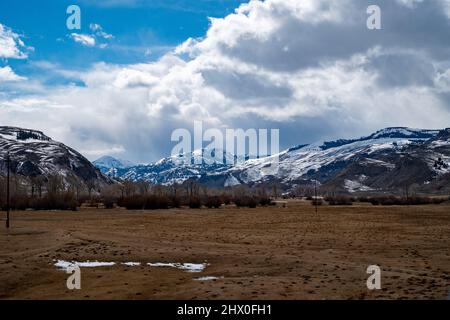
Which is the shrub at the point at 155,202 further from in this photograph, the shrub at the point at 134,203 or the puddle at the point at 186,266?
the puddle at the point at 186,266

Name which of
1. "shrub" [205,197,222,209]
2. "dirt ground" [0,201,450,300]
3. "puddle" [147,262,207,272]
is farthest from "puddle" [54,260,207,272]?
"shrub" [205,197,222,209]

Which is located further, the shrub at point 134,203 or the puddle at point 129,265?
the shrub at point 134,203

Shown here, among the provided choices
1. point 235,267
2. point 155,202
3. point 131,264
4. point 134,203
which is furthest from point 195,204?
point 235,267

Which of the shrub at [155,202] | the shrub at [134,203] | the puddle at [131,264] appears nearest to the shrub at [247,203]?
the shrub at [155,202]

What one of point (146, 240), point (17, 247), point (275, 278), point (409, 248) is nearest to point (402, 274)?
point (275, 278)

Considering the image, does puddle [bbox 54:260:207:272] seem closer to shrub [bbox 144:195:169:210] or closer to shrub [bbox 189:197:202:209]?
shrub [bbox 144:195:169:210]

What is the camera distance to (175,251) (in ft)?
103

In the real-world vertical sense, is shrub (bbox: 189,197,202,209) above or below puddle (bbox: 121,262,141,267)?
below

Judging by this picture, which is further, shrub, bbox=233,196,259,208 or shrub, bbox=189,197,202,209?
shrub, bbox=233,196,259,208

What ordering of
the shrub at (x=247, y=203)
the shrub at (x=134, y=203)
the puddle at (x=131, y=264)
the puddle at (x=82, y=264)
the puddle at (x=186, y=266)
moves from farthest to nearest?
the shrub at (x=247, y=203) → the shrub at (x=134, y=203) → the puddle at (x=131, y=264) → the puddle at (x=82, y=264) → the puddle at (x=186, y=266)

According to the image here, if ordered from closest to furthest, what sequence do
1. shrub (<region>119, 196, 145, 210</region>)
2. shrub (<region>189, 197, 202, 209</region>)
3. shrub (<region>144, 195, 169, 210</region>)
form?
shrub (<region>119, 196, 145, 210</region>)
shrub (<region>144, 195, 169, 210</region>)
shrub (<region>189, 197, 202, 209</region>)

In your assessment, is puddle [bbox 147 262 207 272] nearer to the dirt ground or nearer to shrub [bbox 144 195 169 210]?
the dirt ground

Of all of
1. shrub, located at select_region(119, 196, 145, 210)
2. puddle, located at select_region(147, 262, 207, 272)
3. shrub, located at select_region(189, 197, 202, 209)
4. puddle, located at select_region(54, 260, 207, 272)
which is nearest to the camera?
puddle, located at select_region(147, 262, 207, 272)
